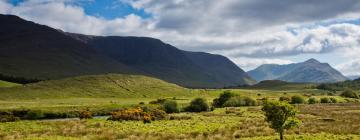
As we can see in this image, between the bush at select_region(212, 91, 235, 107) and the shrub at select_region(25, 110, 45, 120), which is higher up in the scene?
the bush at select_region(212, 91, 235, 107)

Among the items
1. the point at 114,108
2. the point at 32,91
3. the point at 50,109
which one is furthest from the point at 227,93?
the point at 32,91

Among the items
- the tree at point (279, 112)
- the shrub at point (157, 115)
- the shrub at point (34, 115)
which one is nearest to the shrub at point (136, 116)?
the shrub at point (157, 115)

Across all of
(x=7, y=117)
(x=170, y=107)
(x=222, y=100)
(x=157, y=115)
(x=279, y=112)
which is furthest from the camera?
(x=222, y=100)

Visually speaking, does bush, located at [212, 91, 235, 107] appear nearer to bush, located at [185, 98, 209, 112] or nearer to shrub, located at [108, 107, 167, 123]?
bush, located at [185, 98, 209, 112]

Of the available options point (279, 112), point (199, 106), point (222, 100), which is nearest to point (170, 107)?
point (199, 106)

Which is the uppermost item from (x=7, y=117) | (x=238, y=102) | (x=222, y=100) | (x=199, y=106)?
(x=222, y=100)

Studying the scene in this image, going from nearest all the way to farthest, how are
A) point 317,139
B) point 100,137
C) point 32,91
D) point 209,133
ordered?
point 317,139 < point 100,137 < point 209,133 < point 32,91

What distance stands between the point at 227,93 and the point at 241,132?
10565 cm

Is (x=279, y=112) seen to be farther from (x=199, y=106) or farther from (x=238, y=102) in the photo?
(x=238, y=102)

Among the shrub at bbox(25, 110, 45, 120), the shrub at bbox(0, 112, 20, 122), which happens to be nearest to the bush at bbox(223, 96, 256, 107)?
the shrub at bbox(25, 110, 45, 120)

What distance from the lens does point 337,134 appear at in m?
63.0

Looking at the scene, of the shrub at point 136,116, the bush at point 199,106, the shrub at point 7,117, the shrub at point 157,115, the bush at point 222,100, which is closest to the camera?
the shrub at point 136,116

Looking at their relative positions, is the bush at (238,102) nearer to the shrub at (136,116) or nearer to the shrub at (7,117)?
the shrub at (136,116)

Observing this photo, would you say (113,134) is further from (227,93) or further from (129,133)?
(227,93)
